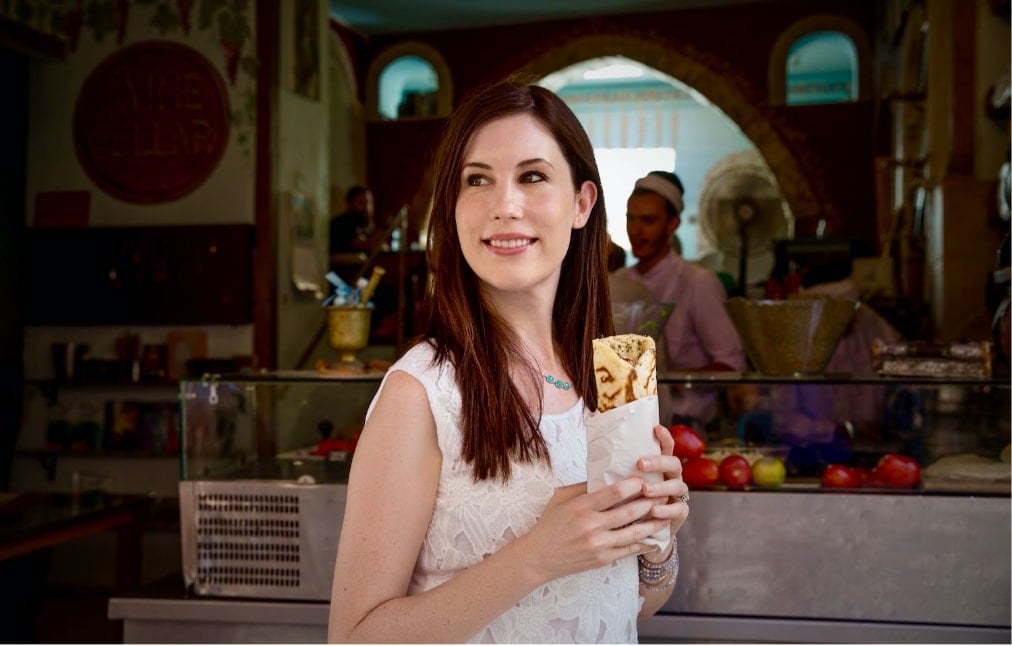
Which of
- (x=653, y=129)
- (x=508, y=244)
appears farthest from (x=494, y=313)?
(x=653, y=129)

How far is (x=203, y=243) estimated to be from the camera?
20.4 feet

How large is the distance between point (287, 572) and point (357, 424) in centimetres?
45

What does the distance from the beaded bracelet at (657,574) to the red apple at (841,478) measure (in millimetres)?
966

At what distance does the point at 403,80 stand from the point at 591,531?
36.1 ft

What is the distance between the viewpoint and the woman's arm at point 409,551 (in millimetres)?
1208

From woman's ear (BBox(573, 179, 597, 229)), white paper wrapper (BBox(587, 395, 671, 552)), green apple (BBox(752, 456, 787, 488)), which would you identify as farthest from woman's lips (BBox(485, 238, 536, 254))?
green apple (BBox(752, 456, 787, 488))

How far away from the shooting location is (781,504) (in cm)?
228

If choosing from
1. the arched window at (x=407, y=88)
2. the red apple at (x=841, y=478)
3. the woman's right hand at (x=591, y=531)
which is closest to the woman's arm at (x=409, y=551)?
the woman's right hand at (x=591, y=531)

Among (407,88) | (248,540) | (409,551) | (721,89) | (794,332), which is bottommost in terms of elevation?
(248,540)

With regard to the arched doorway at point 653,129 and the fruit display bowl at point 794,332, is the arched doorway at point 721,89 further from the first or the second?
the fruit display bowl at point 794,332

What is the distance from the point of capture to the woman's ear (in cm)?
149

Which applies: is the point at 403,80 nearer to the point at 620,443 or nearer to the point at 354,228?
the point at 354,228

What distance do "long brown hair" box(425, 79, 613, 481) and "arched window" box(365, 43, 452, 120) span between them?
9.57 metres

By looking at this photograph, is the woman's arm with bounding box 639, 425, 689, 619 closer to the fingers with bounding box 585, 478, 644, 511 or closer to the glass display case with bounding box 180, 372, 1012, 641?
the fingers with bounding box 585, 478, 644, 511
